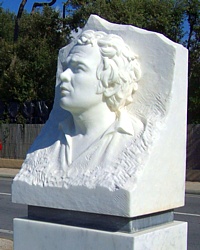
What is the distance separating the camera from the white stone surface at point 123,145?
355 centimetres

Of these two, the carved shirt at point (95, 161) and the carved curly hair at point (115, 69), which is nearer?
the carved shirt at point (95, 161)

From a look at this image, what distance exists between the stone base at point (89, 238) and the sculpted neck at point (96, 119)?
28.5 inches

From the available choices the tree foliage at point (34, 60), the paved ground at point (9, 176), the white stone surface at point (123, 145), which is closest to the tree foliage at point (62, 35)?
the tree foliage at point (34, 60)

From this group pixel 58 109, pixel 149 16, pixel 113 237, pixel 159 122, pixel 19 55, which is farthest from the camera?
pixel 19 55

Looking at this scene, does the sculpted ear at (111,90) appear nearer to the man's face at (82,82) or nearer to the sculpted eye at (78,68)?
the man's face at (82,82)

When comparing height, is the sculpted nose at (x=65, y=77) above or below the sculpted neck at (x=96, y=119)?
above

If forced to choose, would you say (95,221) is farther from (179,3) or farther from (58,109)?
(179,3)

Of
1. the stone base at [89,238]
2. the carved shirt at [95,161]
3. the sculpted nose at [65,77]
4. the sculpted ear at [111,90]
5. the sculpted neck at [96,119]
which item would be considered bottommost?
the stone base at [89,238]

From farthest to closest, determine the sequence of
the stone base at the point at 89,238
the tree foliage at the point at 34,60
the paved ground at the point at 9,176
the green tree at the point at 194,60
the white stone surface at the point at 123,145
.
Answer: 1. the tree foliage at the point at 34,60
2. the green tree at the point at 194,60
3. the paved ground at the point at 9,176
4. the white stone surface at the point at 123,145
5. the stone base at the point at 89,238

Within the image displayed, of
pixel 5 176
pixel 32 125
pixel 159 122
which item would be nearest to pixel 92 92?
pixel 159 122

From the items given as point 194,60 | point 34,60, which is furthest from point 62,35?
point 194,60

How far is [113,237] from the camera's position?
3.44 meters

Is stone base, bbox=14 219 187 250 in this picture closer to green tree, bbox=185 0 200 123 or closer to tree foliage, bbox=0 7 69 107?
green tree, bbox=185 0 200 123

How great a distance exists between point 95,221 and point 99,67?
1057 millimetres
